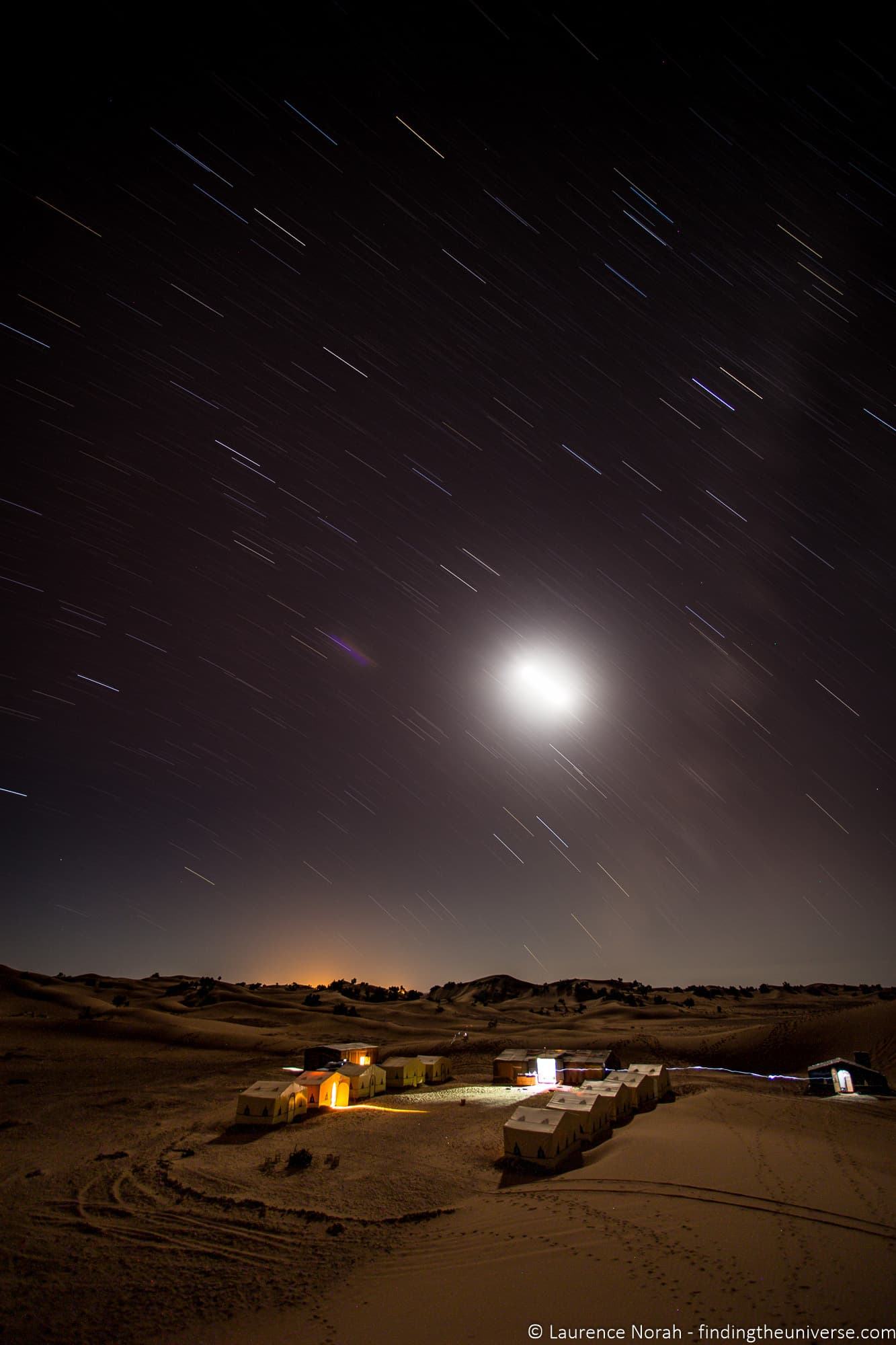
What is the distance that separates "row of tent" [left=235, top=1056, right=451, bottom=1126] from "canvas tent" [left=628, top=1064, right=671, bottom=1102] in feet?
45.2

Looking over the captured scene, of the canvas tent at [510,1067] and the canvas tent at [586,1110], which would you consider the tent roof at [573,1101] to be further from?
the canvas tent at [510,1067]

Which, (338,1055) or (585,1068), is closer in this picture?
(585,1068)

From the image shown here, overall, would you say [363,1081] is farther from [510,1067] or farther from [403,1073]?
[510,1067]

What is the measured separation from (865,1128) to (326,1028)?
50.8 m

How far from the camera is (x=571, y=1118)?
21250 millimetres

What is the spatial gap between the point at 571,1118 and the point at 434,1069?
68.4ft

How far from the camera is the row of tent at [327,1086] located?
26016 millimetres

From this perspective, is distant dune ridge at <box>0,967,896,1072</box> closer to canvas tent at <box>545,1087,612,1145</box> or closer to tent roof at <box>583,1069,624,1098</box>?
tent roof at <box>583,1069,624,1098</box>

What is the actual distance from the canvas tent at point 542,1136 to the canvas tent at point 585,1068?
17.7m

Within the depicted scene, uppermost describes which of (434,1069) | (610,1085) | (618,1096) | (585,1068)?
(610,1085)

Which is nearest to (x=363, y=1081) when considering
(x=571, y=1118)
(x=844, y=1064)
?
(x=571, y=1118)

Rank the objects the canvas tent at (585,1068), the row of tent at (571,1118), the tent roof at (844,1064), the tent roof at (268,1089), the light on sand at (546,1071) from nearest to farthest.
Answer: the row of tent at (571,1118) < the tent roof at (268,1089) < the tent roof at (844,1064) < the canvas tent at (585,1068) < the light on sand at (546,1071)

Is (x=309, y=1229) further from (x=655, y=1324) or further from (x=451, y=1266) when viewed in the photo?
(x=655, y=1324)

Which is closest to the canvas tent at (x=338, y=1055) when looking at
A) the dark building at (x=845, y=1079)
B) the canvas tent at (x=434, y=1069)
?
the canvas tent at (x=434, y=1069)
